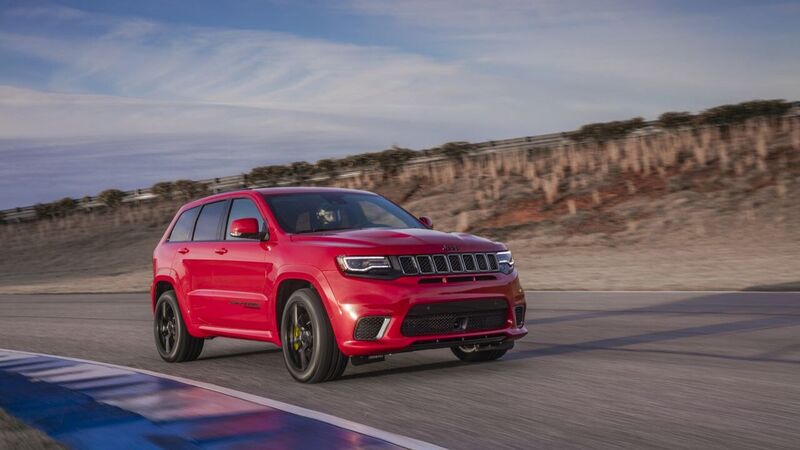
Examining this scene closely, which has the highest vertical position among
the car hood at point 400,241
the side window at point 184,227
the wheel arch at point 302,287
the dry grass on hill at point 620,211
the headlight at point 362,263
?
the side window at point 184,227

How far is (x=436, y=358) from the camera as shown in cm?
983

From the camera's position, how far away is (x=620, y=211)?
1319 inches

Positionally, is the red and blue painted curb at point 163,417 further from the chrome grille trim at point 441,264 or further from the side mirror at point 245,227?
the chrome grille trim at point 441,264

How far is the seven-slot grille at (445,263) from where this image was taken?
8133 mm

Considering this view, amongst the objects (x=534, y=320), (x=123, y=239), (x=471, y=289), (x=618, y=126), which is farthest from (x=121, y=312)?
(x=123, y=239)

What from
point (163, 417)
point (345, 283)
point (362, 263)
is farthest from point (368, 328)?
point (163, 417)

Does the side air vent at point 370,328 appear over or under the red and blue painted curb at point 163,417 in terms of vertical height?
over

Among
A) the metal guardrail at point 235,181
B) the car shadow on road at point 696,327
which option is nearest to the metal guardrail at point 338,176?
the metal guardrail at point 235,181

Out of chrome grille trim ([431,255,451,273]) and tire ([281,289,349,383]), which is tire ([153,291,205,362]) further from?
chrome grille trim ([431,255,451,273])

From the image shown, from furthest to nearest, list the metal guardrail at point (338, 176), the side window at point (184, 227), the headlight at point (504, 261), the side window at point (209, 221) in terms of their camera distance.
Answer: the metal guardrail at point (338, 176) < the side window at point (184, 227) < the side window at point (209, 221) < the headlight at point (504, 261)

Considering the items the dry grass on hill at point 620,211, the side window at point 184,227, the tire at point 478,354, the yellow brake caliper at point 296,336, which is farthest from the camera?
the dry grass on hill at point 620,211

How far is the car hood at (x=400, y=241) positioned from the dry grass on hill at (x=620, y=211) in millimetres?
9320

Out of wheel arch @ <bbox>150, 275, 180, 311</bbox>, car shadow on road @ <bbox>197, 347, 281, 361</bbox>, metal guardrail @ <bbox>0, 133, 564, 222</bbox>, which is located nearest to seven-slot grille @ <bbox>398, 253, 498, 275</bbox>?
car shadow on road @ <bbox>197, 347, 281, 361</bbox>

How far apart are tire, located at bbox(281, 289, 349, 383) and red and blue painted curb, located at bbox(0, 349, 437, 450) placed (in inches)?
24.5
